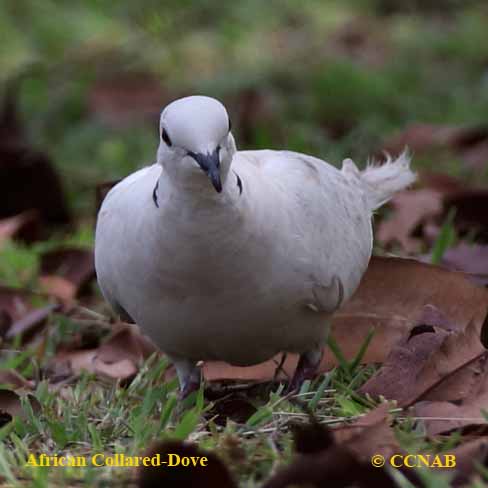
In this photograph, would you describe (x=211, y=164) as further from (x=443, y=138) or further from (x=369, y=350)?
(x=443, y=138)

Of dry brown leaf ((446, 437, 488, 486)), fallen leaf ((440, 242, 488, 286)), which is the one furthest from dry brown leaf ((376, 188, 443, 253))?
dry brown leaf ((446, 437, 488, 486))

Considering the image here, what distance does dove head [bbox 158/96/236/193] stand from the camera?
10.5 ft

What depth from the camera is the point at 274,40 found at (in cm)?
953

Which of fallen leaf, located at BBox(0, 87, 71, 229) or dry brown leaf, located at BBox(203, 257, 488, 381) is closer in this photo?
dry brown leaf, located at BBox(203, 257, 488, 381)

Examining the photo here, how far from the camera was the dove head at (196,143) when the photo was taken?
319cm

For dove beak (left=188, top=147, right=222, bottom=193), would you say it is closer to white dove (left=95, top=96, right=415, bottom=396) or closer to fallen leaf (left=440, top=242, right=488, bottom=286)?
white dove (left=95, top=96, right=415, bottom=396)

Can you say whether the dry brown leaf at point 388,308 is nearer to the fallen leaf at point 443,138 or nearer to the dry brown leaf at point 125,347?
the dry brown leaf at point 125,347

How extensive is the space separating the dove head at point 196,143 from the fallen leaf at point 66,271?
222 cm

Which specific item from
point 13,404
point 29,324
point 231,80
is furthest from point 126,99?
point 13,404

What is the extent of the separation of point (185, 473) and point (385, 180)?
8.12 ft

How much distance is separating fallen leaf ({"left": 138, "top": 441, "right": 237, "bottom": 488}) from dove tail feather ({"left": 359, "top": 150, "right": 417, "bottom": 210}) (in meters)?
2.27

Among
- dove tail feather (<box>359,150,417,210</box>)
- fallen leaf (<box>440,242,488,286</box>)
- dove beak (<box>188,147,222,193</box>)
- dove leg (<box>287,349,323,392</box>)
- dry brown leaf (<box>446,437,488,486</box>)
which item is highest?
dove beak (<box>188,147,222,193</box>)

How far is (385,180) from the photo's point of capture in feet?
16.0

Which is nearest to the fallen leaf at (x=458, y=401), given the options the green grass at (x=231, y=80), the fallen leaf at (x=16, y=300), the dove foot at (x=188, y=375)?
the green grass at (x=231, y=80)
